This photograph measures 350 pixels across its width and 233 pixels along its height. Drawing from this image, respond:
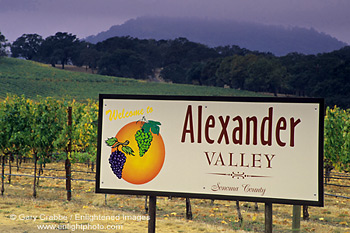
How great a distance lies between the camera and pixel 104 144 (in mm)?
9539

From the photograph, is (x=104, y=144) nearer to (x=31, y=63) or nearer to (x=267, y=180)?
(x=267, y=180)

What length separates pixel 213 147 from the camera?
9008 millimetres

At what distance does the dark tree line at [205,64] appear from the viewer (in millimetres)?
109750

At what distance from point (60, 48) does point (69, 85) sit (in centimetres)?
5910

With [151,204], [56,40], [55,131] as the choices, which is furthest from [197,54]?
[151,204]

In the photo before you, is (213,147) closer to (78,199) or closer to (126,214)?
(126,214)

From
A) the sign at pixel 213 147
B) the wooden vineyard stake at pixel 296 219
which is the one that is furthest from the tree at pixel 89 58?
the wooden vineyard stake at pixel 296 219

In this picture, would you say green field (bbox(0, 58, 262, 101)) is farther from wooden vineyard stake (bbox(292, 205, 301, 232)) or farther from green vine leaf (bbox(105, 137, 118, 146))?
wooden vineyard stake (bbox(292, 205, 301, 232))

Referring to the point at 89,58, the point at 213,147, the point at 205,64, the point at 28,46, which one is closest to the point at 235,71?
the point at 205,64

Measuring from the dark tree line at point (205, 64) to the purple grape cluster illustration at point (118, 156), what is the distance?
288ft

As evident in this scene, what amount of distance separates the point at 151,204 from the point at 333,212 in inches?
621

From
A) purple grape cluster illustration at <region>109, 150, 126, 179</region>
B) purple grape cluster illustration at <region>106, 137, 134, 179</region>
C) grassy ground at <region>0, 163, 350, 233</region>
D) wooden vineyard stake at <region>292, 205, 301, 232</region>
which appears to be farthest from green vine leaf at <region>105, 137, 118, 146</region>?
grassy ground at <region>0, 163, 350, 233</region>

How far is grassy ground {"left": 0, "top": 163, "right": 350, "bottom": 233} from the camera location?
51.2 feet

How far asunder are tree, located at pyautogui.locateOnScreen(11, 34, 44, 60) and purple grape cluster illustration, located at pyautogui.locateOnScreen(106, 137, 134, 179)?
184608 mm
